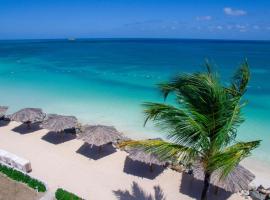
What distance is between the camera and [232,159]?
5.04m

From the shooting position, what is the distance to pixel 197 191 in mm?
11242

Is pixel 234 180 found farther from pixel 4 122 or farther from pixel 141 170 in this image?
pixel 4 122

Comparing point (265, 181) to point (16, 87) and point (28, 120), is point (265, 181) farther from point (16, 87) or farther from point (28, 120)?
point (16, 87)

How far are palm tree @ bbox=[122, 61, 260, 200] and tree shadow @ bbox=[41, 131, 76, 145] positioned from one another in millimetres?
10186

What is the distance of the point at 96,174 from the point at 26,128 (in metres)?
7.19

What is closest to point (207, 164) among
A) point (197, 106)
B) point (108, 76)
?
point (197, 106)

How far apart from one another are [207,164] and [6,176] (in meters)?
9.26

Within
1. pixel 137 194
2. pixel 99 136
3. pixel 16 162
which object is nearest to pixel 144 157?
pixel 137 194

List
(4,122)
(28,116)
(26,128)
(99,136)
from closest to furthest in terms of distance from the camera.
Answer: (99,136), (28,116), (26,128), (4,122)

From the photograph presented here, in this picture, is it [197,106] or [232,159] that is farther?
[197,106]

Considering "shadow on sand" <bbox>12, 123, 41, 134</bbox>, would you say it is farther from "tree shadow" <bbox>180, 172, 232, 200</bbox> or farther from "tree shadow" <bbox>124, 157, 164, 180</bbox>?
"tree shadow" <bbox>180, 172, 232, 200</bbox>

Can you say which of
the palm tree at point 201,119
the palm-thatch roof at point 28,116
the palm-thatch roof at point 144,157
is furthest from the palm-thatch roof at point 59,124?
the palm tree at point 201,119

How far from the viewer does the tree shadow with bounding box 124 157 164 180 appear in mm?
12070

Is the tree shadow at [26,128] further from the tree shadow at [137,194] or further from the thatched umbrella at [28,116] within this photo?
the tree shadow at [137,194]
